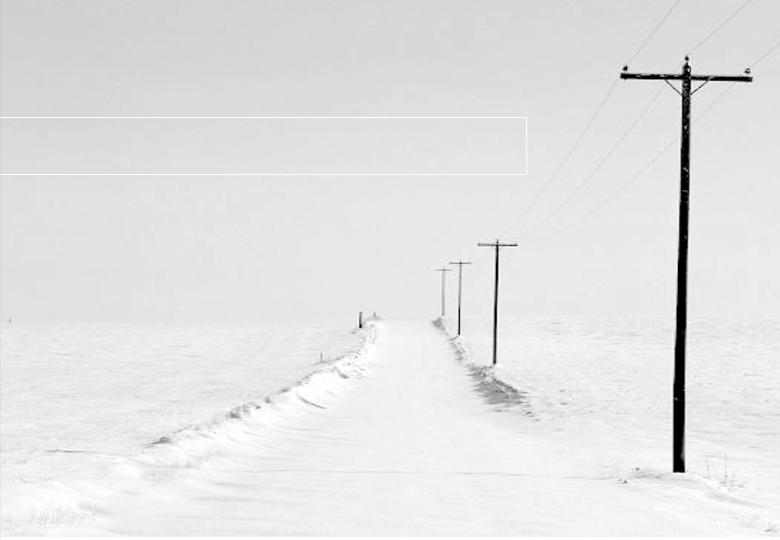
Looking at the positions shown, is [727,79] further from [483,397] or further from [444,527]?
[483,397]

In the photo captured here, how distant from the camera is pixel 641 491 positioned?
1438cm

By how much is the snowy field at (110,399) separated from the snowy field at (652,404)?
8.95 metres

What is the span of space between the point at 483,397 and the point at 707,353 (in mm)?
36016

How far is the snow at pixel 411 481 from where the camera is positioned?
11.0 metres

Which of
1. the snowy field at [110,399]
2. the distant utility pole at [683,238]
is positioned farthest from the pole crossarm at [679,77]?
the snowy field at [110,399]

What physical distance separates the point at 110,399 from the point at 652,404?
2241 cm

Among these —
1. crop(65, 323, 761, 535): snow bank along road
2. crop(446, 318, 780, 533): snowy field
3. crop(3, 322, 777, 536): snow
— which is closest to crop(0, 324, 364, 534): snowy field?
crop(3, 322, 777, 536): snow

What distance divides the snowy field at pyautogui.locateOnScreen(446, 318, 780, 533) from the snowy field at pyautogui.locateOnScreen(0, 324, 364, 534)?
353 inches

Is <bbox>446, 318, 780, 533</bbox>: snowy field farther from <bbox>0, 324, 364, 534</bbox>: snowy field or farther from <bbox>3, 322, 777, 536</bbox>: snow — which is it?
<bbox>0, 324, 364, 534</bbox>: snowy field

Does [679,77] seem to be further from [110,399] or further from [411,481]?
[110,399]

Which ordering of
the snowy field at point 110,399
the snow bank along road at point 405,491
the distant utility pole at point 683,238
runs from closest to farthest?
1. the snow bank along road at point 405,491
2. the snowy field at point 110,399
3. the distant utility pole at point 683,238

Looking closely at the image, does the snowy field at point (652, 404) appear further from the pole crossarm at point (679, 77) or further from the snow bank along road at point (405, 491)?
the pole crossarm at point (679, 77)

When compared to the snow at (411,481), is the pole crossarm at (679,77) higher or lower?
higher

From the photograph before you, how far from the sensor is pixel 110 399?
36.9 m
